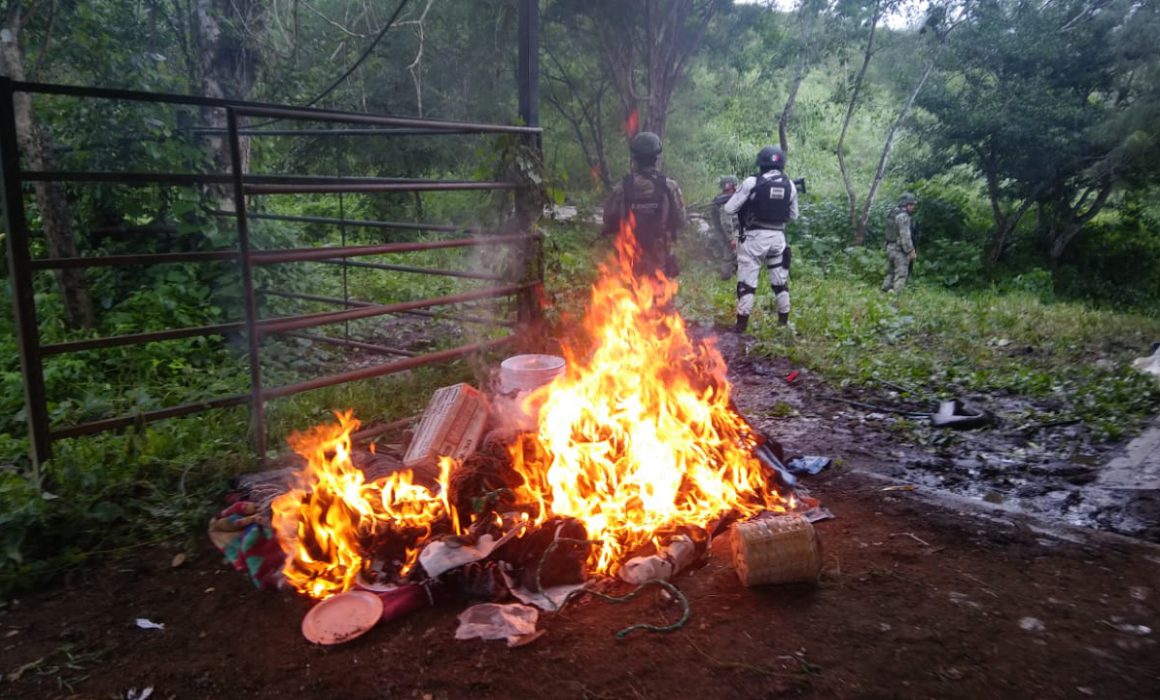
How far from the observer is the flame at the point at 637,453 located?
3.45 m

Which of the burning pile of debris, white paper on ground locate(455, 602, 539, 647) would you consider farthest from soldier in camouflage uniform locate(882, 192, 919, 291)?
white paper on ground locate(455, 602, 539, 647)

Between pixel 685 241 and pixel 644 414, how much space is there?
11434 mm

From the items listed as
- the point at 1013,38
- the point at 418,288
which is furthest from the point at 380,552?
the point at 1013,38

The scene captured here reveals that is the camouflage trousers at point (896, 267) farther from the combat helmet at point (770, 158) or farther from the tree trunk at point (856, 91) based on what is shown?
the combat helmet at point (770, 158)

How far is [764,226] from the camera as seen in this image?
880 cm

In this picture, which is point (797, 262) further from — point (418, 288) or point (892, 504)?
point (892, 504)

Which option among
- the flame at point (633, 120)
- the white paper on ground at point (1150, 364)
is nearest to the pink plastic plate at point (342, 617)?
the white paper on ground at point (1150, 364)

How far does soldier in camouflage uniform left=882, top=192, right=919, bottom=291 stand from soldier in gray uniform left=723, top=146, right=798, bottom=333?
604 cm

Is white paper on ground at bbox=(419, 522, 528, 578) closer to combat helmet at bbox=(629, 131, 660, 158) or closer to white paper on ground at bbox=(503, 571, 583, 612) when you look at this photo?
white paper on ground at bbox=(503, 571, 583, 612)

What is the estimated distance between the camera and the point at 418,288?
984cm

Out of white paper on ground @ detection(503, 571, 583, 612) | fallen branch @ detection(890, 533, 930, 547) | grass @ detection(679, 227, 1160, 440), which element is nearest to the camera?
white paper on ground @ detection(503, 571, 583, 612)

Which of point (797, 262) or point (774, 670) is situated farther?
point (797, 262)

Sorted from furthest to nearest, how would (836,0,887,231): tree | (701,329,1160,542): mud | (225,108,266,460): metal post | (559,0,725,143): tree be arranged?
1. (836,0,887,231): tree
2. (559,0,725,143): tree
3. (701,329,1160,542): mud
4. (225,108,266,460): metal post

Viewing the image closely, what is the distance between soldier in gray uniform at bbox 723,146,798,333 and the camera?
28.3 feet
